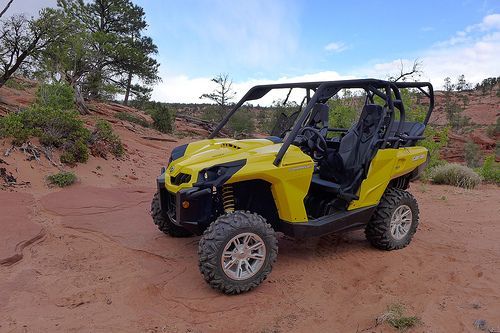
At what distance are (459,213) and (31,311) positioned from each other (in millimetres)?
6931

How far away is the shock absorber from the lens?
4336 mm

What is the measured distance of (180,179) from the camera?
14.5 feet

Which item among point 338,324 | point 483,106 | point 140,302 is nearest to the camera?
point 338,324

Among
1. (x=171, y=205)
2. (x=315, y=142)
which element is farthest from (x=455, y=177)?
(x=171, y=205)

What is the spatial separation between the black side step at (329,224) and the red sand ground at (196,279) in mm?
399

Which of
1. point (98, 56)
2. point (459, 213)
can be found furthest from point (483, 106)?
point (459, 213)

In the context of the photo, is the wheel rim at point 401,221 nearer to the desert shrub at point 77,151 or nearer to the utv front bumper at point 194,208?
the utv front bumper at point 194,208

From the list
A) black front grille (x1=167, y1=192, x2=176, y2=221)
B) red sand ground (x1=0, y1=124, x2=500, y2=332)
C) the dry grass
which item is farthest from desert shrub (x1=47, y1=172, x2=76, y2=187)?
the dry grass

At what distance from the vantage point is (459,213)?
7688 millimetres

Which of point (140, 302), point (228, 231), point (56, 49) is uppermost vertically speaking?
point (56, 49)

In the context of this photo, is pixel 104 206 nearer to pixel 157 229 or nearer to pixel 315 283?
pixel 157 229

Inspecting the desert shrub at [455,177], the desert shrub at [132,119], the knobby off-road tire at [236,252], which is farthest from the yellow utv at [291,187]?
the desert shrub at [132,119]

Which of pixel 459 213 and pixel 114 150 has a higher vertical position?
pixel 114 150

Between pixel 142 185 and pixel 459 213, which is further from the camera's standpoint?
pixel 142 185
